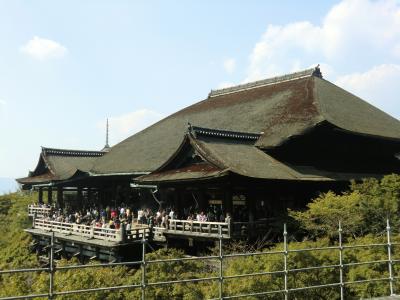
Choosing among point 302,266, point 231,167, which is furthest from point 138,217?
point 302,266

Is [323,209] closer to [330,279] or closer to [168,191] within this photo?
[330,279]

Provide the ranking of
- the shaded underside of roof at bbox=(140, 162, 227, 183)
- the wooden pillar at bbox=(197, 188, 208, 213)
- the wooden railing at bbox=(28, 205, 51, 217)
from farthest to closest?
the wooden railing at bbox=(28, 205, 51, 217)
the wooden pillar at bbox=(197, 188, 208, 213)
the shaded underside of roof at bbox=(140, 162, 227, 183)

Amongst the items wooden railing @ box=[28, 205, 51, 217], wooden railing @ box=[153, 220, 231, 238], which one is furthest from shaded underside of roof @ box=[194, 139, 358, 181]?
wooden railing @ box=[28, 205, 51, 217]

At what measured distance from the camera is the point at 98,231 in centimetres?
2567

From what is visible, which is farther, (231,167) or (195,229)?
(195,229)

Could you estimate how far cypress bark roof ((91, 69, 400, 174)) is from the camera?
2938 cm

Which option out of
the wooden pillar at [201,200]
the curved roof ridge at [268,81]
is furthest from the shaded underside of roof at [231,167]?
the curved roof ridge at [268,81]

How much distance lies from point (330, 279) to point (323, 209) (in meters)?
6.34

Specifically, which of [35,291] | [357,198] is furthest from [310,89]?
[35,291]

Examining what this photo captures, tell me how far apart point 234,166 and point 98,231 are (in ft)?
27.7

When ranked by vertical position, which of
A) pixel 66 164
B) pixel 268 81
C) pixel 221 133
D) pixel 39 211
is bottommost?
pixel 39 211

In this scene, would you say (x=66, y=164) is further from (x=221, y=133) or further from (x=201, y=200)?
(x=201, y=200)

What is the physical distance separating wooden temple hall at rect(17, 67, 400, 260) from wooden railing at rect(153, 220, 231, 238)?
0.18ft

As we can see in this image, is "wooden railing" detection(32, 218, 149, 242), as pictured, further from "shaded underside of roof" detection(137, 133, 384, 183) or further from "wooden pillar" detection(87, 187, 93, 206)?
"wooden pillar" detection(87, 187, 93, 206)
